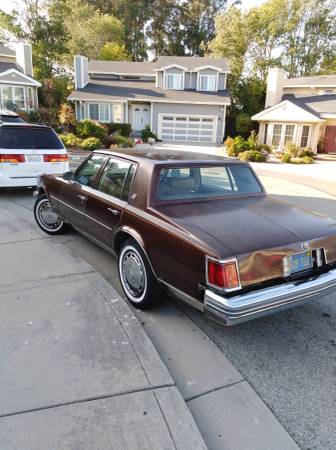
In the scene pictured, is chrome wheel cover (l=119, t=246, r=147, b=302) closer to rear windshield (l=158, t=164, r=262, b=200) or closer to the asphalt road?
the asphalt road

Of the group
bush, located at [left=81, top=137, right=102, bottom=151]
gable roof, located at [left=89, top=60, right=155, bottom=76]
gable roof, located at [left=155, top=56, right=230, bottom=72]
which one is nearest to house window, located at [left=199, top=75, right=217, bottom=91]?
gable roof, located at [left=155, top=56, right=230, bottom=72]

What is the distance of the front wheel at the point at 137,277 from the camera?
349cm

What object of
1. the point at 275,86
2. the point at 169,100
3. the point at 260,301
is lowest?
the point at 260,301

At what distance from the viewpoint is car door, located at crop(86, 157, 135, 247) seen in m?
3.92

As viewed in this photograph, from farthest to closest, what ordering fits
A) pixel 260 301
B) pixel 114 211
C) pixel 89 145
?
pixel 89 145 → pixel 114 211 → pixel 260 301

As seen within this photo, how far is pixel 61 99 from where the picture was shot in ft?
108

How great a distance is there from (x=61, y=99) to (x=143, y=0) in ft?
97.1

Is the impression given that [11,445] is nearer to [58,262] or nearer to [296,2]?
[58,262]

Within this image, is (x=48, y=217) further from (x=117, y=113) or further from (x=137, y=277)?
(x=117, y=113)

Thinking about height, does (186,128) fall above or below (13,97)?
below

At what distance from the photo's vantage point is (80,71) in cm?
3002

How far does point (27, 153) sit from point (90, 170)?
3.70 metres

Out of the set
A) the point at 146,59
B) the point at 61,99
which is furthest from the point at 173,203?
the point at 146,59

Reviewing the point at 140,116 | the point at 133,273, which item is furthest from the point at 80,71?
the point at 133,273
